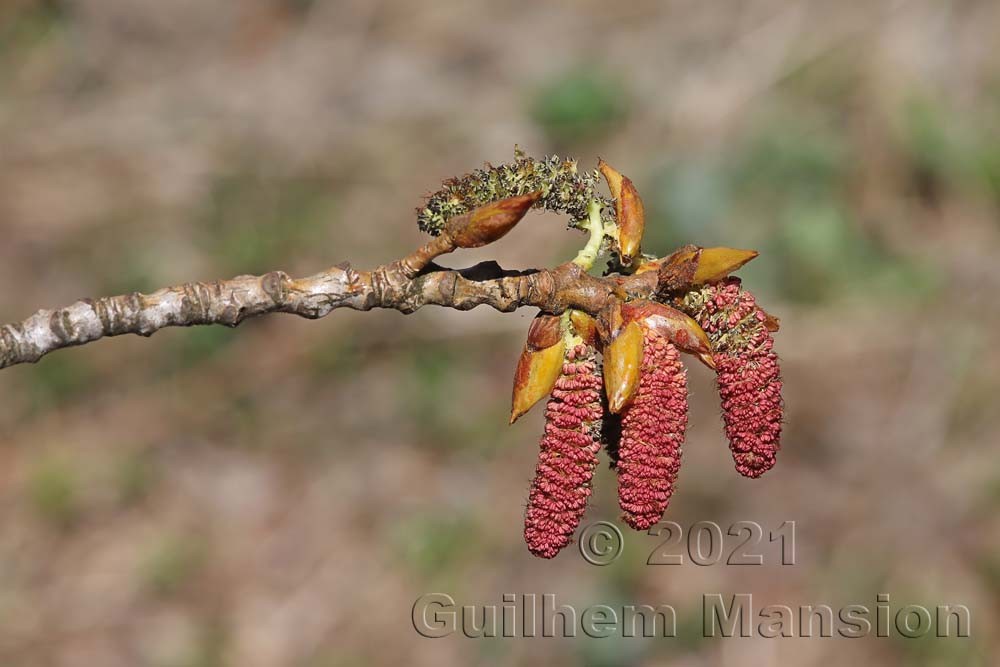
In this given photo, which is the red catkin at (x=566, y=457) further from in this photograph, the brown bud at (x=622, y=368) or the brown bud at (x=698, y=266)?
the brown bud at (x=698, y=266)

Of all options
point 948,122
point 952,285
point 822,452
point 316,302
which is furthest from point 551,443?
point 948,122

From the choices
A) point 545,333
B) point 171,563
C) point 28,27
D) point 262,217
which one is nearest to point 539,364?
point 545,333

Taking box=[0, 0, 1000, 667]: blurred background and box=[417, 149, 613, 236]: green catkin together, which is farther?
box=[0, 0, 1000, 667]: blurred background

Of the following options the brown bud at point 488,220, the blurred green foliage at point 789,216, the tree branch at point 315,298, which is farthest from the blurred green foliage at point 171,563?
the brown bud at point 488,220

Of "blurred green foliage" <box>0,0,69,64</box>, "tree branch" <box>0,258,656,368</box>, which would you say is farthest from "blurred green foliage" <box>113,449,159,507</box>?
"tree branch" <box>0,258,656,368</box>

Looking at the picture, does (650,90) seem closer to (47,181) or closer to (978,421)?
(978,421)

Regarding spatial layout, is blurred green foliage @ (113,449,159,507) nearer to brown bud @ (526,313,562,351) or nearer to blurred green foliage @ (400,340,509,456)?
blurred green foliage @ (400,340,509,456)
